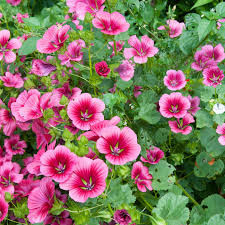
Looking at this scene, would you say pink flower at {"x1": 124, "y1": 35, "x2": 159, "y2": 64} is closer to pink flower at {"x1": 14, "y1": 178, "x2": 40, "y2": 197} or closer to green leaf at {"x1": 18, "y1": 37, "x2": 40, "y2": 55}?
green leaf at {"x1": 18, "y1": 37, "x2": 40, "y2": 55}

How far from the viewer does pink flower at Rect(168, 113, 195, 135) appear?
44.1 inches

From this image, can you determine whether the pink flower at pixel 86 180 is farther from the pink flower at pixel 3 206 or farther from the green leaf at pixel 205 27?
the green leaf at pixel 205 27

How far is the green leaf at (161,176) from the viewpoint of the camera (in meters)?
1.03

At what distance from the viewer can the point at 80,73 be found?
1.22 m

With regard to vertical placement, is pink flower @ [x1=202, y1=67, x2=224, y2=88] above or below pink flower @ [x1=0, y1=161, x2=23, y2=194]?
above

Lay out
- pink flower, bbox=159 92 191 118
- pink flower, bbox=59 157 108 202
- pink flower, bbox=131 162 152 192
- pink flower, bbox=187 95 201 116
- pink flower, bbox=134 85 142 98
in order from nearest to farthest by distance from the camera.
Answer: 1. pink flower, bbox=59 157 108 202
2. pink flower, bbox=131 162 152 192
3. pink flower, bbox=159 92 191 118
4. pink flower, bbox=187 95 201 116
5. pink flower, bbox=134 85 142 98

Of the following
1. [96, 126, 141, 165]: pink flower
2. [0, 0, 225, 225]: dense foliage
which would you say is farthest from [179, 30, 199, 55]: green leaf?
[96, 126, 141, 165]: pink flower

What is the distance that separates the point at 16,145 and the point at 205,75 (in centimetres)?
85

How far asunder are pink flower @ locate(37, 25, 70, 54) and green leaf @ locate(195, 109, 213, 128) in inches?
21.1

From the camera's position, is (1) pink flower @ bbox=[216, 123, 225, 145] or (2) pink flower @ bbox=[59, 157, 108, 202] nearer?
(2) pink flower @ bbox=[59, 157, 108, 202]

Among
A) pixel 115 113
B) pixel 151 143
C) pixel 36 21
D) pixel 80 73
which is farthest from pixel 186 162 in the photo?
pixel 36 21

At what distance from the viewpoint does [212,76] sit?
125 cm

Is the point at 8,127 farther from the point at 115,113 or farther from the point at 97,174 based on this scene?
the point at 97,174

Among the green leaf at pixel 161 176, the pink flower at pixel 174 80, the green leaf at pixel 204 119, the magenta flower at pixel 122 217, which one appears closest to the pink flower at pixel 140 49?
the pink flower at pixel 174 80
